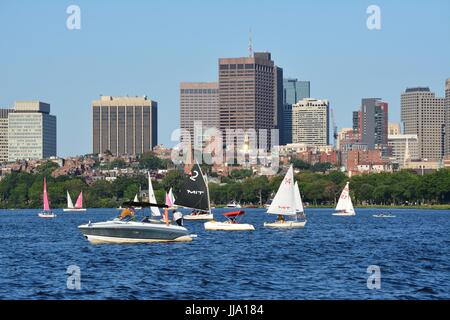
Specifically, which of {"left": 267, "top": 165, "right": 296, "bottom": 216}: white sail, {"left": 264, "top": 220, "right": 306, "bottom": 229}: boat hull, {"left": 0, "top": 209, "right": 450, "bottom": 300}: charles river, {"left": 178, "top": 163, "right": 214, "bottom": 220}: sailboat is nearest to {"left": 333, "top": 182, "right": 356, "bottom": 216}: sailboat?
{"left": 178, "top": 163, "right": 214, "bottom": 220}: sailboat

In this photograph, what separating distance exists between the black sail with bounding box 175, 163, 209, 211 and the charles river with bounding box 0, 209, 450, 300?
25.1m

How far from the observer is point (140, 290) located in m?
49.5

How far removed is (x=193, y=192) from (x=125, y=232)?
140ft

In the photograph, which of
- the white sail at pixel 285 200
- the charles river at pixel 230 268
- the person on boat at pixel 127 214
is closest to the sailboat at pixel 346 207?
the white sail at pixel 285 200

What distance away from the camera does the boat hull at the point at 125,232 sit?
3024 inches

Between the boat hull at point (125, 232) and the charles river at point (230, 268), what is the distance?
1.91ft

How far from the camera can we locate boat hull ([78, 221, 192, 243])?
76812 millimetres

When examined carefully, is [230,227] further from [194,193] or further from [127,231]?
[127,231]

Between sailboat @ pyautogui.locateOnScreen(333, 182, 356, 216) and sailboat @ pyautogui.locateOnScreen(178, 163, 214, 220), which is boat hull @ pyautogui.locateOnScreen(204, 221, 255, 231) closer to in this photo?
sailboat @ pyautogui.locateOnScreen(178, 163, 214, 220)
